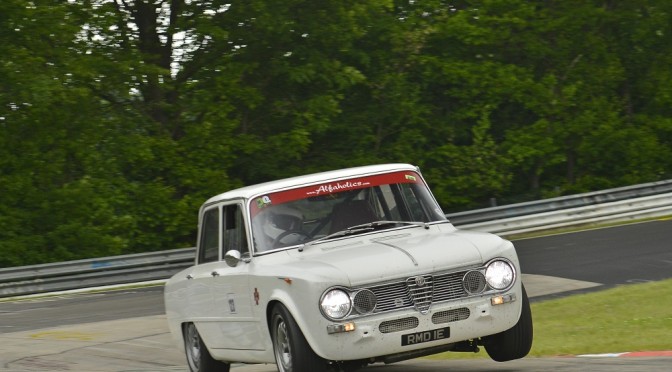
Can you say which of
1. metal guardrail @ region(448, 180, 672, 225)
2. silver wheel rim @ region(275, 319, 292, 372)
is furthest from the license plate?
metal guardrail @ region(448, 180, 672, 225)

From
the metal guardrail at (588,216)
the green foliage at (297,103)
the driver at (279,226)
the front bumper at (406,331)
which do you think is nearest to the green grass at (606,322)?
the front bumper at (406,331)

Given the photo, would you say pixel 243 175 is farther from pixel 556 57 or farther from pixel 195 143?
pixel 556 57

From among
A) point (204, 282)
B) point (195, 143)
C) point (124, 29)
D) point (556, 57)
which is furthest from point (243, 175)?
point (204, 282)

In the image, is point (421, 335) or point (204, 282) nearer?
point (421, 335)

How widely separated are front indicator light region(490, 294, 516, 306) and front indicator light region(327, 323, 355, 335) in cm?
103

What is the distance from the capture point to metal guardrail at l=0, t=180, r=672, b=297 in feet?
92.5

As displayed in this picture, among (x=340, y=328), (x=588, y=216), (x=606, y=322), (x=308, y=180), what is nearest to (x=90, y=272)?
(x=588, y=216)

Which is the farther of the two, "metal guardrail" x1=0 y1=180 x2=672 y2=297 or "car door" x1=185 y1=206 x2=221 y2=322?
"metal guardrail" x1=0 y1=180 x2=672 y2=297

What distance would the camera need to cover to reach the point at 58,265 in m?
28.5

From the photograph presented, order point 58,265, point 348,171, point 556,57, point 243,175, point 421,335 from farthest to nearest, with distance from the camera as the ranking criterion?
point 556,57
point 243,175
point 58,265
point 348,171
point 421,335

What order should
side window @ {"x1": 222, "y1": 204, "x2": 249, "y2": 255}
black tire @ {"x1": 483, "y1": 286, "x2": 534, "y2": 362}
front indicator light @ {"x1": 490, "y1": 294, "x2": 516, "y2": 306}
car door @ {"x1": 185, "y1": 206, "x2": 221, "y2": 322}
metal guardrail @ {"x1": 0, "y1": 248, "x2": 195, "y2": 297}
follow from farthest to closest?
metal guardrail @ {"x1": 0, "y1": 248, "x2": 195, "y2": 297}, car door @ {"x1": 185, "y1": 206, "x2": 221, "y2": 322}, side window @ {"x1": 222, "y1": 204, "x2": 249, "y2": 255}, black tire @ {"x1": 483, "y1": 286, "x2": 534, "y2": 362}, front indicator light @ {"x1": 490, "y1": 294, "x2": 516, "y2": 306}

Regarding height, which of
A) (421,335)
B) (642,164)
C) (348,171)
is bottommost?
(642,164)

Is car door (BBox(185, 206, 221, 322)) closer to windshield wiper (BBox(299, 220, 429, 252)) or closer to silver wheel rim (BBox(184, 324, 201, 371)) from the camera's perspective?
silver wheel rim (BBox(184, 324, 201, 371))

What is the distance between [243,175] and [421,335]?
3042 centimetres
